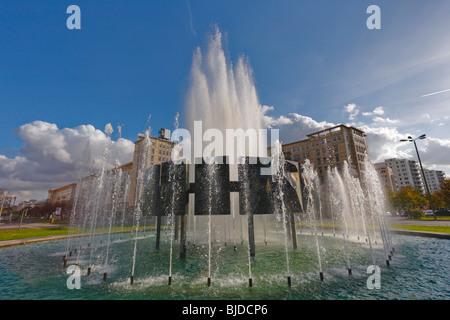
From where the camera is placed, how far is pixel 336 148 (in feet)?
217

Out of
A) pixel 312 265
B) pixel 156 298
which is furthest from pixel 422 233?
pixel 156 298

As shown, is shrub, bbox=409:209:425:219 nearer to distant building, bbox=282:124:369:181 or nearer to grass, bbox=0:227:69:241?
distant building, bbox=282:124:369:181

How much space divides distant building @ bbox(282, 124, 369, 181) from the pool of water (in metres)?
55.0

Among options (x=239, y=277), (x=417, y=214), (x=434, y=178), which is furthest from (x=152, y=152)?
(x=434, y=178)

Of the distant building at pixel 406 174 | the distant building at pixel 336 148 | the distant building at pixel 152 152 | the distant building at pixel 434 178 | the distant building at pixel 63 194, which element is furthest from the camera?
the distant building at pixel 434 178

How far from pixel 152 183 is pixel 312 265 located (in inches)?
500

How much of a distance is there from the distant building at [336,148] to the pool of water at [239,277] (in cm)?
5502

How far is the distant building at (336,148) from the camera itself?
64.6m

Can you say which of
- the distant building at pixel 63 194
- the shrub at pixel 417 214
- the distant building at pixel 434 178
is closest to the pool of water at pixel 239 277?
the shrub at pixel 417 214

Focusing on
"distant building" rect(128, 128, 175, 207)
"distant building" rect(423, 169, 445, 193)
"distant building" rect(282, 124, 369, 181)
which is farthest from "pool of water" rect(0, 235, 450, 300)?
"distant building" rect(423, 169, 445, 193)

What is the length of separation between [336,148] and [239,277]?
6739cm

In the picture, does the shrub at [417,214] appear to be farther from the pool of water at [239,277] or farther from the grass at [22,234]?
the grass at [22,234]

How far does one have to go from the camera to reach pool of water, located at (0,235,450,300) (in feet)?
25.9
